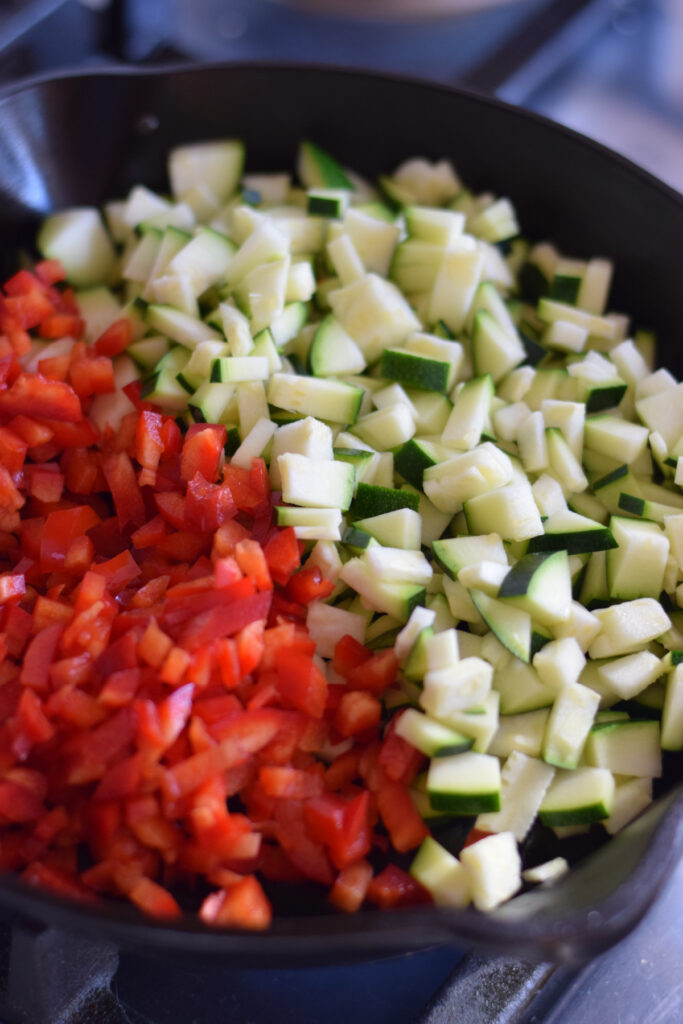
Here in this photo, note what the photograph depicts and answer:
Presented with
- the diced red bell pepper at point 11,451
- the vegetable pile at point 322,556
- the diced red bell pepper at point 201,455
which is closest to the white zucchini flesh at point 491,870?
the vegetable pile at point 322,556

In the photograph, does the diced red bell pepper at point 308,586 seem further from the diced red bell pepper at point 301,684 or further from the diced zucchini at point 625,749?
the diced zucchini at point 625,749

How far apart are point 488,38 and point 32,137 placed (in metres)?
1.45

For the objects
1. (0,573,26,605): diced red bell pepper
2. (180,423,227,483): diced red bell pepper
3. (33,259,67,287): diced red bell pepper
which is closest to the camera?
(0,573,26,605): diced red bell pepper

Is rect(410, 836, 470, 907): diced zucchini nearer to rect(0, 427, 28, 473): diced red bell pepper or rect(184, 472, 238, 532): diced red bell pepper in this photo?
rect(184, 472, 238, 532): diced red bell pepper

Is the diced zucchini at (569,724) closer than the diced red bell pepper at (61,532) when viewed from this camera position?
Yes

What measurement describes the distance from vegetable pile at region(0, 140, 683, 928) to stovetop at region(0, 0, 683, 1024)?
177mm

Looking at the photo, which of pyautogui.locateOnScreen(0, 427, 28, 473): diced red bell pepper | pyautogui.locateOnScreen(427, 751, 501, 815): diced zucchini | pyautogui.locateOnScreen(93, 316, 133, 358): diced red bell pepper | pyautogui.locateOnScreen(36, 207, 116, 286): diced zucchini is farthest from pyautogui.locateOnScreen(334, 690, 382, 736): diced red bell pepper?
pyautogui.locateOnScreen(36, 207, 116, 286): diced zucchini

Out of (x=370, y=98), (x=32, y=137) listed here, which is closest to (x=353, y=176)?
(x=370, y=98)

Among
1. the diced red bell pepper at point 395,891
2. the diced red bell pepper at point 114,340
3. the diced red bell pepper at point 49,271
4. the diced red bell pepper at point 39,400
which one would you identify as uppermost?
the diced red bell pepper at point 49,271

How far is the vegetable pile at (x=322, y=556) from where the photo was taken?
1233 millimetres

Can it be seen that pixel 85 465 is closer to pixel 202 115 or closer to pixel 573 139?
pixel 202 115

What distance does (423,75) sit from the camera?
7.92 ft

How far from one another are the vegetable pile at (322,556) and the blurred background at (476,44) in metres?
0.66

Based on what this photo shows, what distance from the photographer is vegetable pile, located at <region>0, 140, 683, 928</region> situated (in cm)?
123
